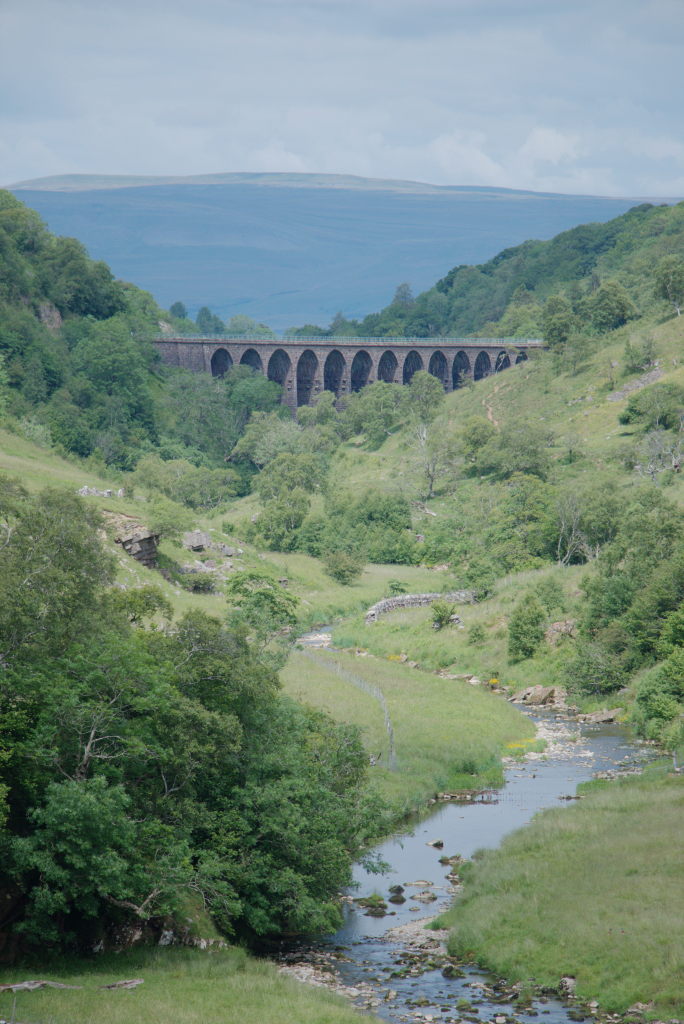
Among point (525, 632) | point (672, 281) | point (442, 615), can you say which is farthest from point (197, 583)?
point (672, 281)

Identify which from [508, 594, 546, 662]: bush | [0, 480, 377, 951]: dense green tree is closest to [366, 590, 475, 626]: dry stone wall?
[508, 594, 546, 662]: bush

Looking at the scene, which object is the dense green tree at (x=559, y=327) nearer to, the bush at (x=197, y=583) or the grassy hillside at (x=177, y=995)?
the bush at (x=197, y=583)

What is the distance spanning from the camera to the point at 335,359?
510ft

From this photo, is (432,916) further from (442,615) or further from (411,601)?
(411,601)

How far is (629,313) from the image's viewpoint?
120 m

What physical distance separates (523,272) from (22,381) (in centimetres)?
10644

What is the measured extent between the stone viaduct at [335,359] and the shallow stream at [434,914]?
10927 cm

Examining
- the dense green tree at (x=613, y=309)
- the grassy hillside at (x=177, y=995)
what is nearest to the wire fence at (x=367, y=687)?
the grassy hillside at (x=177, y=995)

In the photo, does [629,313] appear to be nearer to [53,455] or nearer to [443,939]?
[53,455]

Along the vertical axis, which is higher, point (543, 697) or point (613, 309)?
point (613, 309)

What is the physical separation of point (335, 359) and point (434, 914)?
130254mm

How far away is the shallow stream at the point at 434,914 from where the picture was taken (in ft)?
77.2

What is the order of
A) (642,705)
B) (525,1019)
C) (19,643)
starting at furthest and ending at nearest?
1. (642,705)
2. (19,643)
3. (525,1019)

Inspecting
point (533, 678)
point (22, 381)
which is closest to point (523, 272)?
point (22, 381)
